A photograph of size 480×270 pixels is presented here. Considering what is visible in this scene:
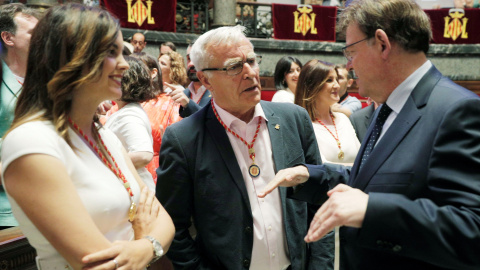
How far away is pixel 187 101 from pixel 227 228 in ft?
5.15

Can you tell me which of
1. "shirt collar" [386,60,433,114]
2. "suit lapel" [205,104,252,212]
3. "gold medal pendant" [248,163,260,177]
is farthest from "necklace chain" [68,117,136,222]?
Result: "shirt collar" [386,60,433,114]

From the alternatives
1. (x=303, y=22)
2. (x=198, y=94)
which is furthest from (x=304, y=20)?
(x=198, y=94)

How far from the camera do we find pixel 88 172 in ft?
4.81

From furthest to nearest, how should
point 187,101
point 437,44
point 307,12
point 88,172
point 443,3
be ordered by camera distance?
point 443,3 < point 437,44 < point 307,12 < point 187,101 < point 88,172

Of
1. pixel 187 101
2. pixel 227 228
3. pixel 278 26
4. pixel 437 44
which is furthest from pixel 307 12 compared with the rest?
pixel 227 228

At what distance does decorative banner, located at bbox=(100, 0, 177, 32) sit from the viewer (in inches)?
344

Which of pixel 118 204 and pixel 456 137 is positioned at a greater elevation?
pixel 456 137

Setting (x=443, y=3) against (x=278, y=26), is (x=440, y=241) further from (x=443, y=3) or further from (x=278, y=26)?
(x=443, y=3)

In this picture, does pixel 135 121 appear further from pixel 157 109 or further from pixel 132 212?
pixel 132 212

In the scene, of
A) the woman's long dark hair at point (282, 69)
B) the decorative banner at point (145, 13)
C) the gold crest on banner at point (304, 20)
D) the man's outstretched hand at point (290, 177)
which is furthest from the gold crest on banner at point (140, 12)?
the man's outstretched hand at point (290, 177)

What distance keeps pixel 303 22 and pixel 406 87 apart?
914cm

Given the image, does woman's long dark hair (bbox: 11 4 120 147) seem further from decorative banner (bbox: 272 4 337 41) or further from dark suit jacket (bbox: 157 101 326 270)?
decorative banner (bbox: 272 4 337 41)

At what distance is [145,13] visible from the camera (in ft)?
29.7

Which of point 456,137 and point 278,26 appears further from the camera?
point 278,26
